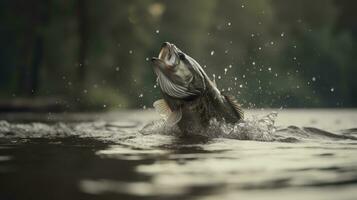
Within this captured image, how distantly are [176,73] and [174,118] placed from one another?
0.53 metres

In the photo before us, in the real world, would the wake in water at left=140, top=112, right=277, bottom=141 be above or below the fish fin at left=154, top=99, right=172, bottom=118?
below

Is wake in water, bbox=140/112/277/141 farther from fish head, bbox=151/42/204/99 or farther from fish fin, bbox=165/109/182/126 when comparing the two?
fish head, bbox=151/42/204/99

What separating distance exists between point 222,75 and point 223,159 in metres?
48.8

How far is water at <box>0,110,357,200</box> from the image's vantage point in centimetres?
386

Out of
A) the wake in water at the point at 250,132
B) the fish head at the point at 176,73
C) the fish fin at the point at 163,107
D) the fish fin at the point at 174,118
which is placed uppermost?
the fish head at the point at 176,73

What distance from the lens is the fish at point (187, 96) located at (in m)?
7.85

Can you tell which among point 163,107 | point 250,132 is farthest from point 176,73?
point 250,132

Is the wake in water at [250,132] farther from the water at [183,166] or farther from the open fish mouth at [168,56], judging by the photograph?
the open fish mouth at [168,56]

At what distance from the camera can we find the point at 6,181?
4293 millimetres

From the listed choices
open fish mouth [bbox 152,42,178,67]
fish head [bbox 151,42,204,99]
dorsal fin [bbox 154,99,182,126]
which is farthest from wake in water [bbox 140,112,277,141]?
open fish mouth [bbox 152,42,178,67]

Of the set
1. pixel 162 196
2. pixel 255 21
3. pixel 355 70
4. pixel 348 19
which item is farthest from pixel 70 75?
pixel 348 19

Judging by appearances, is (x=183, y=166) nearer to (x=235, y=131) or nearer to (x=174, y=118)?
(x=174, y=118)

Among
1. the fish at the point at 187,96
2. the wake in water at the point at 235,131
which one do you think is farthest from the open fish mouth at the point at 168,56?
the wake in water at the point at 235,131

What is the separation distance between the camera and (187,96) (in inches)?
314
